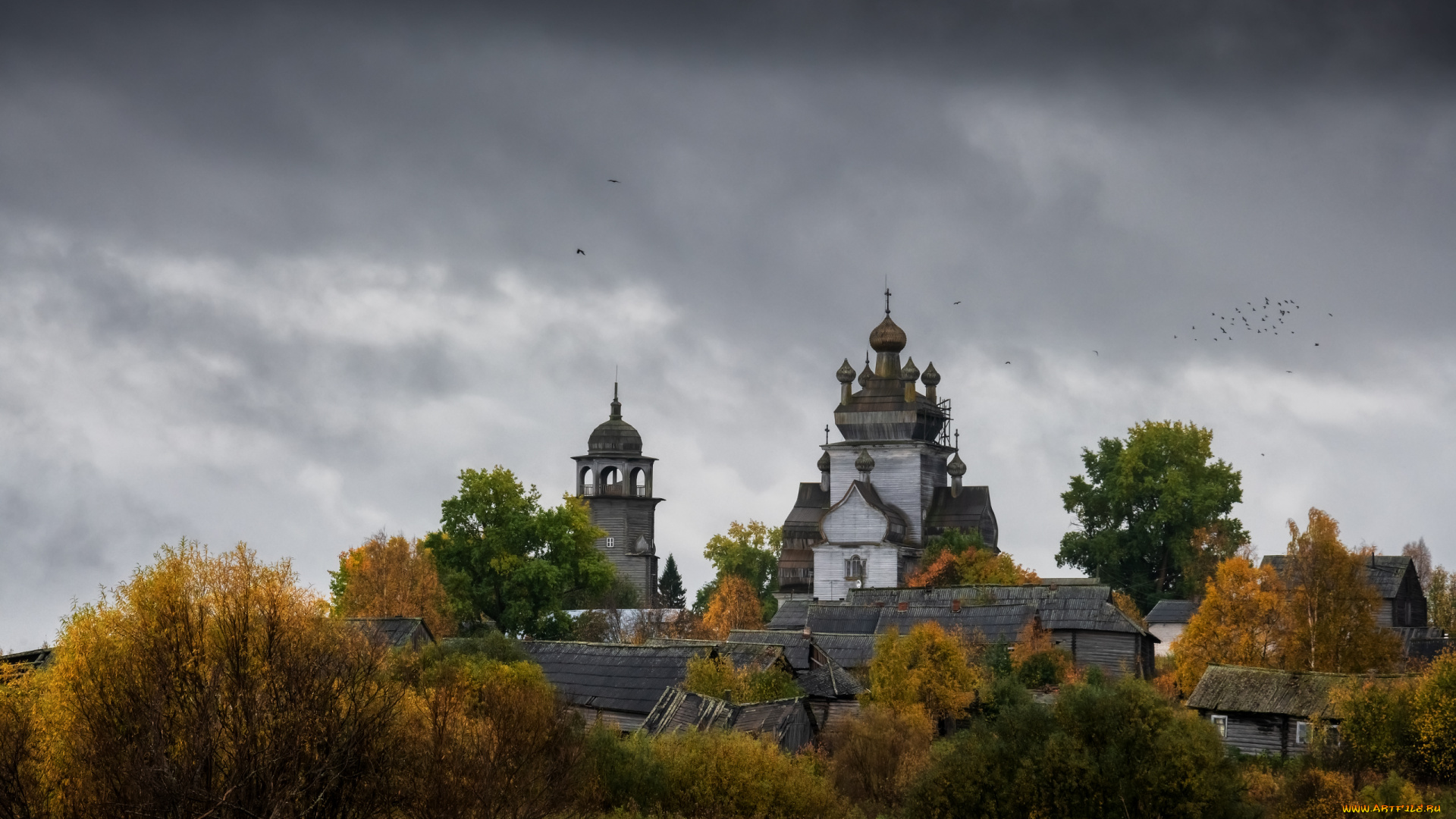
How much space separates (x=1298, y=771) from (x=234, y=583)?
2007 centimetres

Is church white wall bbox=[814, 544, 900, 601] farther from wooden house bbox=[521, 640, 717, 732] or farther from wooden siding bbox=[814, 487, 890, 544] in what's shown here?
wooden house bbox=[521, 640, 717, 732]

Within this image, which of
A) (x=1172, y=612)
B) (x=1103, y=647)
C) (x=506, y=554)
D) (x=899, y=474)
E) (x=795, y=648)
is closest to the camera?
(x=795, y=648)

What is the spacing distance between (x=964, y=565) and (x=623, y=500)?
2337 cm

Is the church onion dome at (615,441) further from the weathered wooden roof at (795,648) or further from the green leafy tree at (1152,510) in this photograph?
the weathered wooden roof at (795,648)

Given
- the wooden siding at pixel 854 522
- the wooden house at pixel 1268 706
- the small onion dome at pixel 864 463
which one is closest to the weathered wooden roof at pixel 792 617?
the wooden siding at pixel 854 522

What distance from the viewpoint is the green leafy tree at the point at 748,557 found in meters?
100

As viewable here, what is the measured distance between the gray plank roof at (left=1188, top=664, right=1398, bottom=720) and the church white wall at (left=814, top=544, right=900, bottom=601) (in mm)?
48689

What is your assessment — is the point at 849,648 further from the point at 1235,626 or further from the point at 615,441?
the point at 615,441

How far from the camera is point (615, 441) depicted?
98500 mm

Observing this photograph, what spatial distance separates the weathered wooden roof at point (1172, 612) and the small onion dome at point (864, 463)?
21.3 m

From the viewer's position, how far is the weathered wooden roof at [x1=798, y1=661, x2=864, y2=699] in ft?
133

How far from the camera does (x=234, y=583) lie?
2520 centimetres

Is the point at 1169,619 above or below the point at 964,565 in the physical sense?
below

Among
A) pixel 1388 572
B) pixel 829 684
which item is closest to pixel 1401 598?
pixel 1388 572
